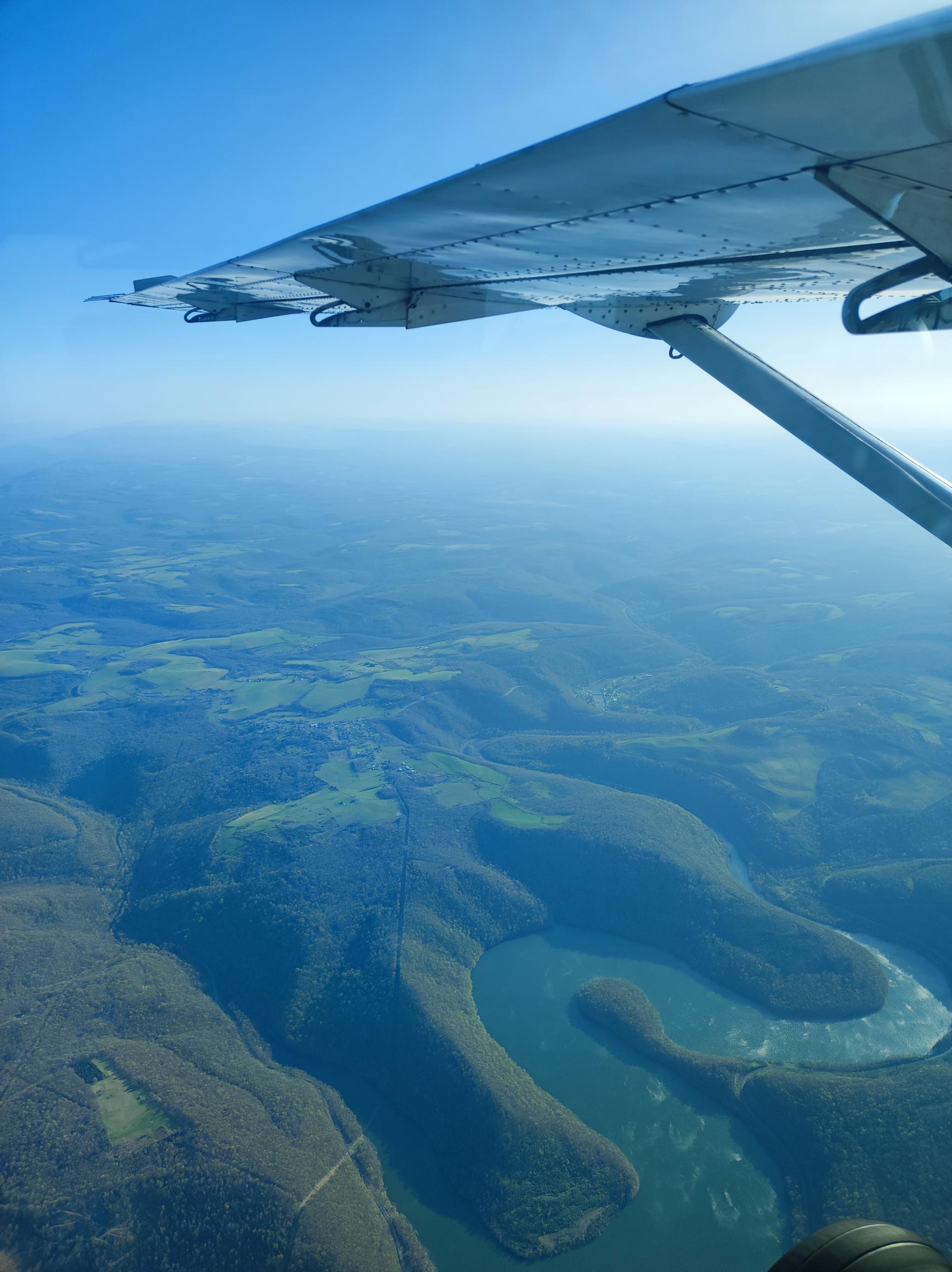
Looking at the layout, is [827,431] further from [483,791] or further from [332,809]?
[332,809]

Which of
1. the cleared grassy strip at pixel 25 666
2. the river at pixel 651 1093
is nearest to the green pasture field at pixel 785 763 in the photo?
the river at pixel 651 1093

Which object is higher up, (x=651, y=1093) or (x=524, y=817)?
(x=524, y=817)

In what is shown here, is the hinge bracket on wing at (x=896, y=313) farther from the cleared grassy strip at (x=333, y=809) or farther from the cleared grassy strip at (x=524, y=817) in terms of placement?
the cleared grassy strip at (x=333, y=809)

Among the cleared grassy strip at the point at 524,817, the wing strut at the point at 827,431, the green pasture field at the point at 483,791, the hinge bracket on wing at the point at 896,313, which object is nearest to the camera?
the hinge bracket on wing at the point at 896,313

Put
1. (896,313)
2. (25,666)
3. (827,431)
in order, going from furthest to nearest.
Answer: (25,666), (827,431), (896,313)

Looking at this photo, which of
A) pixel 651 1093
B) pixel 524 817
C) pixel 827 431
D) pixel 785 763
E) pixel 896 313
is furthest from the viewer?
pixel 785 763

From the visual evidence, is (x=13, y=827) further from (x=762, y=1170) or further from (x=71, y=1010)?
(x=762, y=1170)

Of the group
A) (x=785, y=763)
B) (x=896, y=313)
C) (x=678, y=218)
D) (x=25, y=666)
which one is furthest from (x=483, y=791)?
(x=25, y=666)

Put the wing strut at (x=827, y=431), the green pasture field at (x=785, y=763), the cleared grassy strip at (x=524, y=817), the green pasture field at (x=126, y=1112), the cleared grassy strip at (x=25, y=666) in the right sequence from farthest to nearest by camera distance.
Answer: the cleared grassy strip at (x=25, y=666), the green pasture field at (x=785, y=763), the cleared grassy strip at (x=524, y=817), the green pasture field at (x=126, y=1112), the wing strut at (x=827, y=431)
